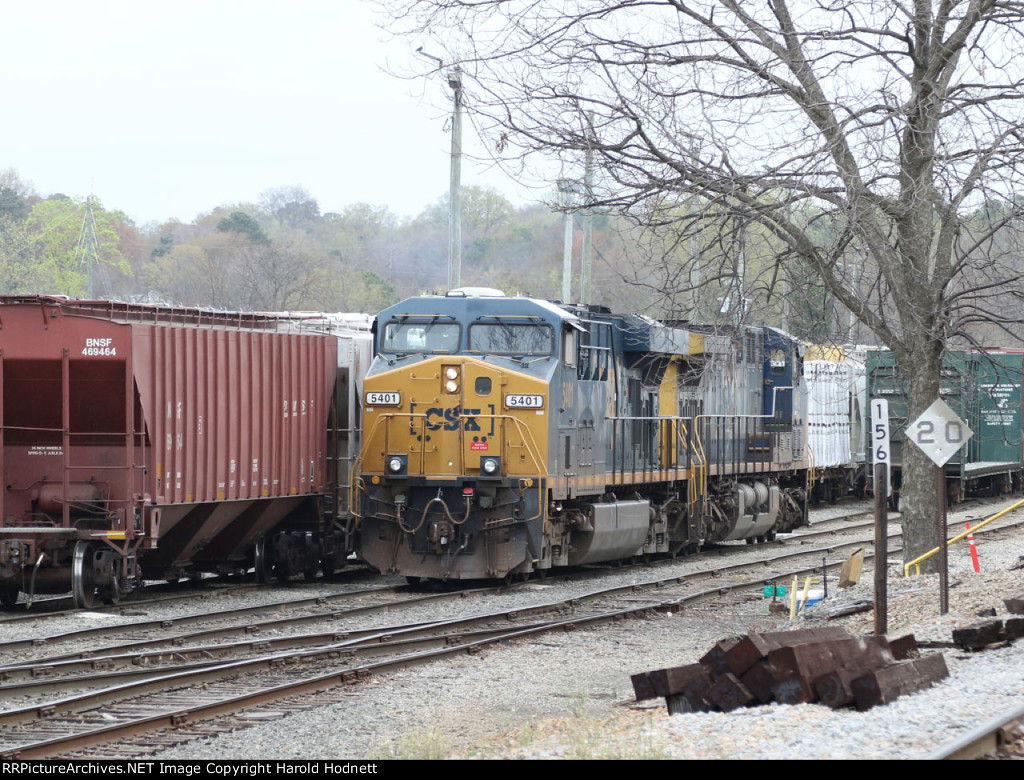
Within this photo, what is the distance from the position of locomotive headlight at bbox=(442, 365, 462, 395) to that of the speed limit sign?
5.93 m

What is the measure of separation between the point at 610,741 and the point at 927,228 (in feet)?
32.3

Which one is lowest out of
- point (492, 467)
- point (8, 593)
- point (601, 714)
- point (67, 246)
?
point (601, 714)

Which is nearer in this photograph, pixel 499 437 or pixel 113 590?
pixel 113 590

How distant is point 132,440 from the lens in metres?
15.3

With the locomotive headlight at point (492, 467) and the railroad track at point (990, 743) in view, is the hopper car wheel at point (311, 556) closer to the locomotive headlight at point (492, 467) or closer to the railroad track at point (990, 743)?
the locomotive headlight at point (492, 467)

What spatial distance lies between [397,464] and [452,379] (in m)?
1.34

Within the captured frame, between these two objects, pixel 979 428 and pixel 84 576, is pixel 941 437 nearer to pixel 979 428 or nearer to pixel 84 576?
pixel 84 576

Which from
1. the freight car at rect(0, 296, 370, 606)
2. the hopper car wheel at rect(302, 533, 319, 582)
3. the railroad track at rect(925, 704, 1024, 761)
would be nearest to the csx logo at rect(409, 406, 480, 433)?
the freight car at rect(0, 296, 370, 606)

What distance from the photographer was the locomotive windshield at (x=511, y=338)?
17.5 meters

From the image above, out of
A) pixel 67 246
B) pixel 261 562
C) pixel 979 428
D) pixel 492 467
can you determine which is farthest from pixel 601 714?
pixel 67 246

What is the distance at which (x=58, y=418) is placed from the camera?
15594mm

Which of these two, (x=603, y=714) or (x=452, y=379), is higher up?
(x=452, y=379)

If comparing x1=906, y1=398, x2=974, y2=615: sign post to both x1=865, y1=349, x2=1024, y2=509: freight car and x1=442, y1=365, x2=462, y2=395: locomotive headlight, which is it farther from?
x1=865, y1=349, x2=1024, y2=509: freight car

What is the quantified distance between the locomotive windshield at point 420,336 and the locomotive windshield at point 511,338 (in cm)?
29
